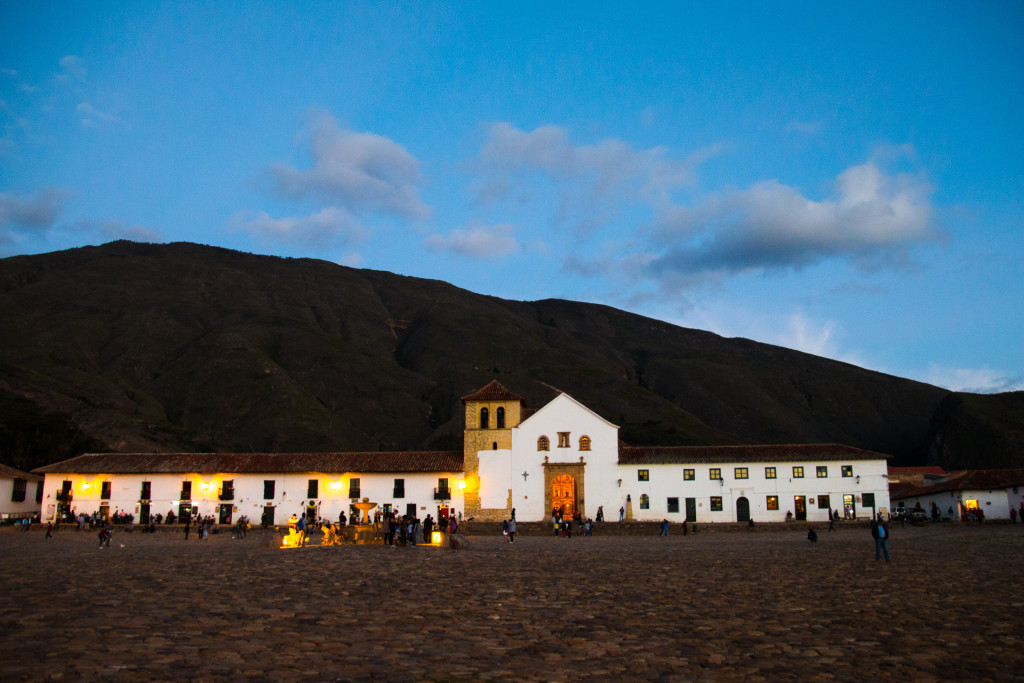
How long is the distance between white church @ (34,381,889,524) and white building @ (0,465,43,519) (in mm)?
3077

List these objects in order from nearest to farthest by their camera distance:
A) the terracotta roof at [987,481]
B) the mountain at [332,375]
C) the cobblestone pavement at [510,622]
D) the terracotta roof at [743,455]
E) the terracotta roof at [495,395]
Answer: the cobblestone pavement at [510,622]
the terracotta roof at [743,455]
the terracotta roof at [987,481]
the terracotta roof at [495,395]
the mountain at [332,375]

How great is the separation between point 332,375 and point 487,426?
69371 mm

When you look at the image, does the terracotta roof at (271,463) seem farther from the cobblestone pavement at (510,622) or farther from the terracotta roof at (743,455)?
the cobblestone pavement at (510,622)

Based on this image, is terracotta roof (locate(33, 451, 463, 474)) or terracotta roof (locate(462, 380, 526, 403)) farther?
terracotta roof (locate(462, 380, 526, 403))

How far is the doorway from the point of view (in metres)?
50.8

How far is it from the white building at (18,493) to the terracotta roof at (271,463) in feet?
9.28

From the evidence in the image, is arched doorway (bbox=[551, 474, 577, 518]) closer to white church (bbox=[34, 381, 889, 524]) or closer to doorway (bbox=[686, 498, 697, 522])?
white church (bbox=[34, 381, 889, 524])

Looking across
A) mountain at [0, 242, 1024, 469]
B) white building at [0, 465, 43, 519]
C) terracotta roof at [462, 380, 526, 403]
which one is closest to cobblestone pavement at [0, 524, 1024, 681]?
terracotta roof at [462, 380, 526, 403]

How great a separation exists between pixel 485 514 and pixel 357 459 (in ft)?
31.3

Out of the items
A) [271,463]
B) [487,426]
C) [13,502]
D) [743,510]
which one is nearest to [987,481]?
[743,510]

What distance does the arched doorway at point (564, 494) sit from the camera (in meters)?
51.7

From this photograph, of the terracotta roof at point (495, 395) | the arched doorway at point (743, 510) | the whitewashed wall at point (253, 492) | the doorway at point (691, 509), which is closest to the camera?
the arched doorway at point (743, 510)

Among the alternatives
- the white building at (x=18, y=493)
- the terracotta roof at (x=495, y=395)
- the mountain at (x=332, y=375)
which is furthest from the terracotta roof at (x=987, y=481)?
the white building at (x=18, y=493)

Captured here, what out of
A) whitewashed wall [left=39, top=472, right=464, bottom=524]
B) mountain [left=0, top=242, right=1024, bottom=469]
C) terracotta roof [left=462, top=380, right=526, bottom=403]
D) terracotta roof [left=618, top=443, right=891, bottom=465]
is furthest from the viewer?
mountain [left=0, top=242, right=1024, bottom=469]
